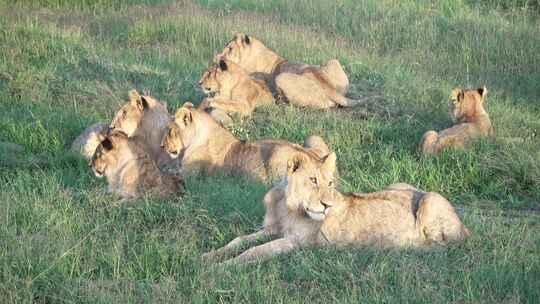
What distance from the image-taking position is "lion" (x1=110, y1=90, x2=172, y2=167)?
894 cm

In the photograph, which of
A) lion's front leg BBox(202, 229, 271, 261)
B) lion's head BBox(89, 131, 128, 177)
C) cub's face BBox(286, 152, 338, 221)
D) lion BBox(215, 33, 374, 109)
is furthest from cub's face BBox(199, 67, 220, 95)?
cub's face BBox(286, 152, 338, 221)

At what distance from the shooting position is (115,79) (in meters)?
12.0

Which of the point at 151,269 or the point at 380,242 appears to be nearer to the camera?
the point at 151,269

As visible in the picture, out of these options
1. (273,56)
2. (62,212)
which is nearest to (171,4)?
(273,56)

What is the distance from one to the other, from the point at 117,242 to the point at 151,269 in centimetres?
42

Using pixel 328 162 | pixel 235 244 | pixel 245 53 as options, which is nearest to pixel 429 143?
pixel 328 162

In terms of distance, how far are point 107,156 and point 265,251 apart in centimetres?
224

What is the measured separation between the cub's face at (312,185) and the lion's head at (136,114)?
124 inches

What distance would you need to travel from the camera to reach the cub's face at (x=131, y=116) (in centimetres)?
892

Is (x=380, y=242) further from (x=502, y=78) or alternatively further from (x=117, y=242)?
(x=502, y=78)

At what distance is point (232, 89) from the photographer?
11023 millimetres

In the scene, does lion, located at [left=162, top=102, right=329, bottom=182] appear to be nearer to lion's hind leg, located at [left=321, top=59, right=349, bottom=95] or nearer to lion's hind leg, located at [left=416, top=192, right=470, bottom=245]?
lion's hind leg, located at [left=416, top=192, right=470, bottom=245]

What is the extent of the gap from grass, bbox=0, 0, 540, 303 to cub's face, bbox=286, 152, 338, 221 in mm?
302

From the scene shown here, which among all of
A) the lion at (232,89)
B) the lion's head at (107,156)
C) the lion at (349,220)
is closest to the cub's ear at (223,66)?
the lion at (232,89)
